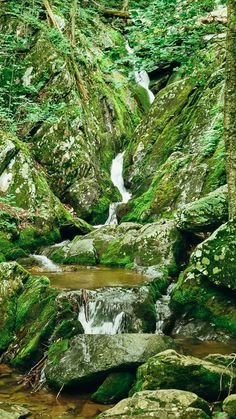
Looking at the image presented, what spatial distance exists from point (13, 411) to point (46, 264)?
19.5 feet

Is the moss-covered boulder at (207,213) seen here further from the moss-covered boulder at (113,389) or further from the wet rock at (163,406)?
the wet rock at (163,406)

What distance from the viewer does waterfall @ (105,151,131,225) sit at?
50.6ft

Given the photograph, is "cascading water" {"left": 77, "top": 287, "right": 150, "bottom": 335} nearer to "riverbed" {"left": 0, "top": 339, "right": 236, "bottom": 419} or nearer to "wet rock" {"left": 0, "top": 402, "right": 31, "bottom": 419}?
"riverbed" {"left": 0, "top": 339, "right": 236, "bottom": 419}

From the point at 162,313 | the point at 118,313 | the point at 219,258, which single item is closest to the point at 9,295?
the point at 118,313

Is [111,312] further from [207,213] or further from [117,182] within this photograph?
[117,182]

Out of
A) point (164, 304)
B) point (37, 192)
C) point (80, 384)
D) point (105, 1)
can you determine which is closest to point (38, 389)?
point (80, 384)

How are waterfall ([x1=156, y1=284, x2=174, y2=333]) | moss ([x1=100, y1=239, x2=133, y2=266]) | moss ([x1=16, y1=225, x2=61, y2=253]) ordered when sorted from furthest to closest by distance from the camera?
moss ([x1=16, y1=225, x2=61, y2=253]), moss ([x1=100, y1=239, x2=133, y2=266]), waterfall ([x1=156, y1=284, x2=174, y2=333])

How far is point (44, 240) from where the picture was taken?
41.3 ft

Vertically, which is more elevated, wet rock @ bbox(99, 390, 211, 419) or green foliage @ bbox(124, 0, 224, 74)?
green foliage @ bbox(124, 0, 224, 74)

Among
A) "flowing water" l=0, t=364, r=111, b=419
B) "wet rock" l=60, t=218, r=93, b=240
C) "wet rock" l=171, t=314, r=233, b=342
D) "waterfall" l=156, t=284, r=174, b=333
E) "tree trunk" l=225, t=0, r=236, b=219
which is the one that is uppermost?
"tree trunk" l=225, t=0, r=236, b=219

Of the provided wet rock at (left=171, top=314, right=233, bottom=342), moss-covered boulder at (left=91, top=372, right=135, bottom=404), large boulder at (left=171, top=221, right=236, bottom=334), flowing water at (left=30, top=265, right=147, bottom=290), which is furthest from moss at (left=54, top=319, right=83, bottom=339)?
large boulder at (left=171, top=221, right=236, bottom=334)

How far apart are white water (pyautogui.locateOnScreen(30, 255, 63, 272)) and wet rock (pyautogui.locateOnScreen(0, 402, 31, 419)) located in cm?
494

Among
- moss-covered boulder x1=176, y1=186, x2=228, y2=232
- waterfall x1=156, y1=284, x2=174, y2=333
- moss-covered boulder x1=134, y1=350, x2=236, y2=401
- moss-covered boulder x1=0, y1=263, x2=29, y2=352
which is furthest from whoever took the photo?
moss-covered boulder x1=176, y1=186, x2=228, y2=232

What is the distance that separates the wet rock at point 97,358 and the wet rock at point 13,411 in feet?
2.24
